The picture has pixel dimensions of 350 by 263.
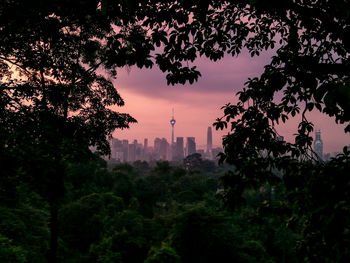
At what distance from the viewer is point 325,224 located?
264 cm

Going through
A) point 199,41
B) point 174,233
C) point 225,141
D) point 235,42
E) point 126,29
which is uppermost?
point 126,29

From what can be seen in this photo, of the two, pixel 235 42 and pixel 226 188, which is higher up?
pixel 235 42

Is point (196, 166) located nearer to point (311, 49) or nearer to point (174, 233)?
point (174, 233)

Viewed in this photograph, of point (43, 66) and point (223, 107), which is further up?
point (43, 66)

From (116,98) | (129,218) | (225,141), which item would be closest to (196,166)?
(129,218)

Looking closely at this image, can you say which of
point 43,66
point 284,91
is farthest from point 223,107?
point 43,66

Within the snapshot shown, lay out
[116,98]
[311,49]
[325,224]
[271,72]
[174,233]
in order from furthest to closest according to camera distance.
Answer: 1. [174,233]
2. [116,98]
3. [311,49]
4. [271,72]
5. [325,224]

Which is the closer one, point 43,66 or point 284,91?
point 284,91

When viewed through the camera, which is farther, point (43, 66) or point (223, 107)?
point (43, 66)

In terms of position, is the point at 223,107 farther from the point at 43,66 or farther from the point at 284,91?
the point at 43,66

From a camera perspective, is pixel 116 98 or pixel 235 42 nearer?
pixel 235 42

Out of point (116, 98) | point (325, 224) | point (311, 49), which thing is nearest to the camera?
point (325, 224)

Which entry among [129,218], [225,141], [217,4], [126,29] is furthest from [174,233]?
[217,4]

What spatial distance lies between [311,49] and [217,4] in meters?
1.88
